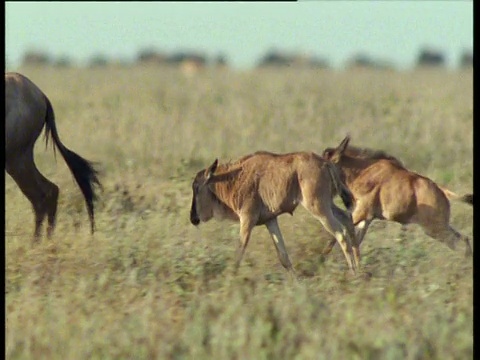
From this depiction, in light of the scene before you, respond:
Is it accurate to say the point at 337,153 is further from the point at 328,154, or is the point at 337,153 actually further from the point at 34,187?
the point at 34,187

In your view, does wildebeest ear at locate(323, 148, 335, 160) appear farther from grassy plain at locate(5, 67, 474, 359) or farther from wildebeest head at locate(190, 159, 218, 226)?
wildebeest head at locate(190, 159, 218, 226)

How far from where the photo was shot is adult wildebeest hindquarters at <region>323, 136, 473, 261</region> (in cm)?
729

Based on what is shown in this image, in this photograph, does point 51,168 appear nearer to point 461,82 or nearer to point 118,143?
point 118,143

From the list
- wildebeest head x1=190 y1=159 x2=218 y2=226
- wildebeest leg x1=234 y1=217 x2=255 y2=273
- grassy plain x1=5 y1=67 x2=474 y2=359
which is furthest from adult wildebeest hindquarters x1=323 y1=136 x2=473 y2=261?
wildebeest head x1=190 y1=159 x2=218 y2=226

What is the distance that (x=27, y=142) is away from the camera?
8195 mm

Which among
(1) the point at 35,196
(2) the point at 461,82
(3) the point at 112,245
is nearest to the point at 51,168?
(1) the point at 35,196

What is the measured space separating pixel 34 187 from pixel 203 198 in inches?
64.1

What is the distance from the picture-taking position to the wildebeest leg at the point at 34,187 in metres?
8.12

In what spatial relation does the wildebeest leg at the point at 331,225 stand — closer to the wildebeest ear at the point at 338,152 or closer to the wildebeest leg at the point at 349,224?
the wildebeest leg at the point at 349,224

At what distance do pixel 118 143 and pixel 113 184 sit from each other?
10.2 ft

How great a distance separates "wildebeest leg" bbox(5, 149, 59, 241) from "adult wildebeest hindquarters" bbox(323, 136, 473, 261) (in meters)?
2.15

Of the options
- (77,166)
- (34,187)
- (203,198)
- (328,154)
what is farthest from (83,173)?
(328,154)

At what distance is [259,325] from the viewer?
5121mm

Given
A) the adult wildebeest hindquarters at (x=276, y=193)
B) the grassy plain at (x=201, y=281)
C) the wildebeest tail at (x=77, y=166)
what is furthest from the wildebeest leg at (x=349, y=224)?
the wildebeest tail at (x=77, y=166)
